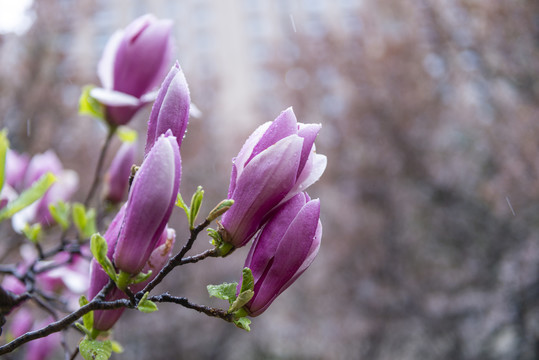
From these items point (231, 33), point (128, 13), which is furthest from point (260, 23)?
Result: point (128, 13)

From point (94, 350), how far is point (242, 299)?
19 centimetres

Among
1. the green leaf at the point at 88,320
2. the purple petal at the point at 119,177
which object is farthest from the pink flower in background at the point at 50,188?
the green leaf at the point at 88,320

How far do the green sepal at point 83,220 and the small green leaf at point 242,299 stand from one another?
45 centimetres

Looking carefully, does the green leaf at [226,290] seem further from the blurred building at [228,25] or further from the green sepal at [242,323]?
the blurred building at [228,25]

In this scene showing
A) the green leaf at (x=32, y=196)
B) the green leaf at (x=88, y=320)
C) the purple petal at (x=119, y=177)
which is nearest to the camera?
the green leaf at (x=88, y=320)

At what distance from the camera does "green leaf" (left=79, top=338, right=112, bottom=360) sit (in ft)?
1.69

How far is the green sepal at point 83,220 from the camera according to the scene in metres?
0.84

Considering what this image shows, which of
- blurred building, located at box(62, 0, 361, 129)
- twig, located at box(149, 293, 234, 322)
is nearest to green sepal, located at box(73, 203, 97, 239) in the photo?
twig, located at box(149, 293, 234, 322)

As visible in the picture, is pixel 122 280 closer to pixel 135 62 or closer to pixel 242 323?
pixel 242 323

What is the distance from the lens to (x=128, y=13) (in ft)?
80.2

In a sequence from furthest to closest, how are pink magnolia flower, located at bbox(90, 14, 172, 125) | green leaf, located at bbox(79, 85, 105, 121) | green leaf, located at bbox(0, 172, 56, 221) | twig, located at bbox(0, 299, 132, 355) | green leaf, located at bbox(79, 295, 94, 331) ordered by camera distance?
green leaf, located at bbox(79, 85, 105, 121)
pink magnolia flower, located at bbox(90, 14, 172, 125)
green leaf, located at bbox(0, 172, 56, 221)
green leaf, located at bbox(79, 295, 94, 331)
twig, located at bbox(0, 299, 132, 355)

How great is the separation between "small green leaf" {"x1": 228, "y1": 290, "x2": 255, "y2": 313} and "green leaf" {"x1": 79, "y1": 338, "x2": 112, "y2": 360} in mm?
156

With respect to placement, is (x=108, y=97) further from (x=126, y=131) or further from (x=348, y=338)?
(x=348, y=338)

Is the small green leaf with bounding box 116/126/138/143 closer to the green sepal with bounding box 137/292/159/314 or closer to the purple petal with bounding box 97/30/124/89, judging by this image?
the purple petal with bounding box 97/30/124/89
